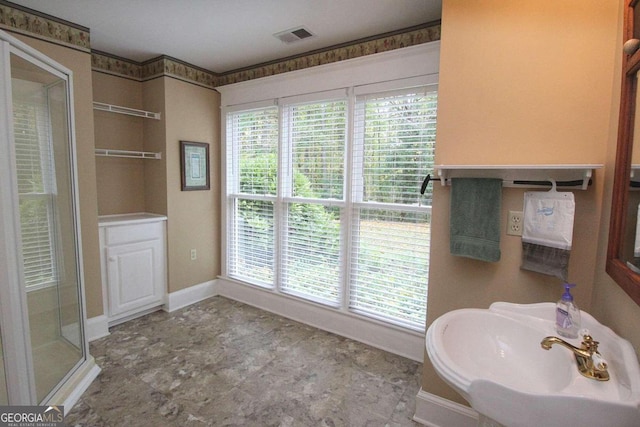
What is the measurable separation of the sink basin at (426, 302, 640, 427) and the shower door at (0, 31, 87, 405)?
196 cm

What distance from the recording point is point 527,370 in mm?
1170

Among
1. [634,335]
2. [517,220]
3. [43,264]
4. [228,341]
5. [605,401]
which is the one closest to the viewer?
[605,401]

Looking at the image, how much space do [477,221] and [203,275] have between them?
9.86ft

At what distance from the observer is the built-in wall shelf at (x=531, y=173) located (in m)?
1.34

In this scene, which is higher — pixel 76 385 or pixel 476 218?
pixel 476 218

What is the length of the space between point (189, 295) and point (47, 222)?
1.66 m

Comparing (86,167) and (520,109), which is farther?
(86,167)

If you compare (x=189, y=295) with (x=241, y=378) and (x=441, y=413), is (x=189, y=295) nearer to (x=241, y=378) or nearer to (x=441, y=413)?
(x=241, y=378)

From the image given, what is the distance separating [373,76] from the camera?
98.2 inches

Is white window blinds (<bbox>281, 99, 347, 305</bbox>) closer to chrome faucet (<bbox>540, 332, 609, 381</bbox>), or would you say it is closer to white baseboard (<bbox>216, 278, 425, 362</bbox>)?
white baseboard (<bbox>216, 278, 425, 362</bbox>)

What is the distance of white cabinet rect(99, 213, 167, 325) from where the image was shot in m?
2.84

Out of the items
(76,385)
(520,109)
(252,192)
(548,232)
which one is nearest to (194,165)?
(252,192)

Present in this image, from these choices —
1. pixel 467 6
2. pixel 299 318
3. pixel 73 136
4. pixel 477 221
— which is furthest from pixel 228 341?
pixel 467 6

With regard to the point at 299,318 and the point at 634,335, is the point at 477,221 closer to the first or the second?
the point at 634,335
